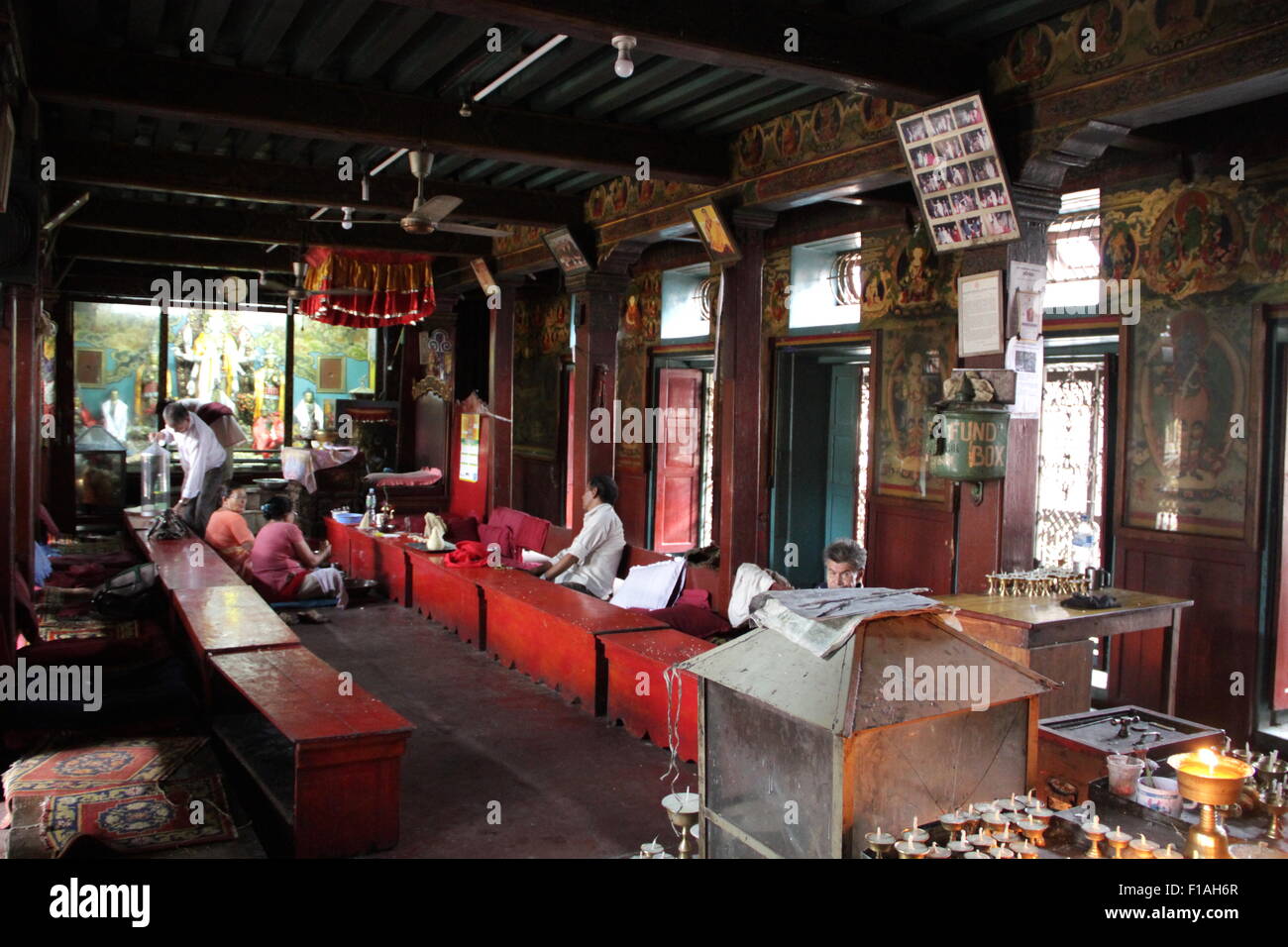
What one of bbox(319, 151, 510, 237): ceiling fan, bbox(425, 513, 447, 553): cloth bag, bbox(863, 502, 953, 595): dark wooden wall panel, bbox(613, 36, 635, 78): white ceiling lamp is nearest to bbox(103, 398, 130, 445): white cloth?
bbox(425, 513, 447, 553): cloth bag

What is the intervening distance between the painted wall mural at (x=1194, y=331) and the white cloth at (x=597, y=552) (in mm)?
3874

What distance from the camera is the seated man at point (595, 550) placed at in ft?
26.6

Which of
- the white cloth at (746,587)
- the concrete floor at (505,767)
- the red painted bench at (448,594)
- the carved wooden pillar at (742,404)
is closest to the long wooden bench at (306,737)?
the concrete floor at (505,767)

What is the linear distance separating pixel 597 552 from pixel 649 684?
262cm

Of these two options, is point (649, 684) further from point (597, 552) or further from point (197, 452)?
point (197, 452)

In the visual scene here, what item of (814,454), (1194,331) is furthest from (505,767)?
(814,454)

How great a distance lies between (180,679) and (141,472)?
10.1 m

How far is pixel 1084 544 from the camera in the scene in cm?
762

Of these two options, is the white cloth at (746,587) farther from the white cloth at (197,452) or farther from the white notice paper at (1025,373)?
the white cloth at (197,452)

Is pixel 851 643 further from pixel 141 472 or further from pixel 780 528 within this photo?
pixel 141 472

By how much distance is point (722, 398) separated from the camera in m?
8.28

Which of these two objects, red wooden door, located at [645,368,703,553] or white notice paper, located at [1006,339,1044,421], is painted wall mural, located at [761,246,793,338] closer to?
red wooden door, located at [645,368,703,553]

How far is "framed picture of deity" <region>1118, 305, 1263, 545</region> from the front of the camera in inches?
237
